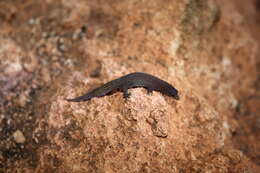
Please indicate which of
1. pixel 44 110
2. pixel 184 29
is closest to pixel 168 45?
pixel 184 29

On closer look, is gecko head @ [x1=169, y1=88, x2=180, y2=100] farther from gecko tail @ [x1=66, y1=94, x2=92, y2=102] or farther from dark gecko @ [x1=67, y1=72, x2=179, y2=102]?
gecko tail @ [x1=66, y1=94, x2=92, y2=102]

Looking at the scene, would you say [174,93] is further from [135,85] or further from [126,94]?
[126,94]

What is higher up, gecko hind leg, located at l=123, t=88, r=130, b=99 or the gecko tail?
gecko hind leg, located at l=123, t=88, r=130, b=99

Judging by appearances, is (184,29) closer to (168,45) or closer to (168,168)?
(168,45)

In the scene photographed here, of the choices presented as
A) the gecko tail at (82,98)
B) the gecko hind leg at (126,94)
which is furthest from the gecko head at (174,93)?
the gecko tail at (82,98)

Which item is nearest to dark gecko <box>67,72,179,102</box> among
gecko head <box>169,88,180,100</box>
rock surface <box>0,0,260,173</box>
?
gecko head <box>169,88,180,100</box>

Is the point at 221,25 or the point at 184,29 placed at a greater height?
the point at 221,25
